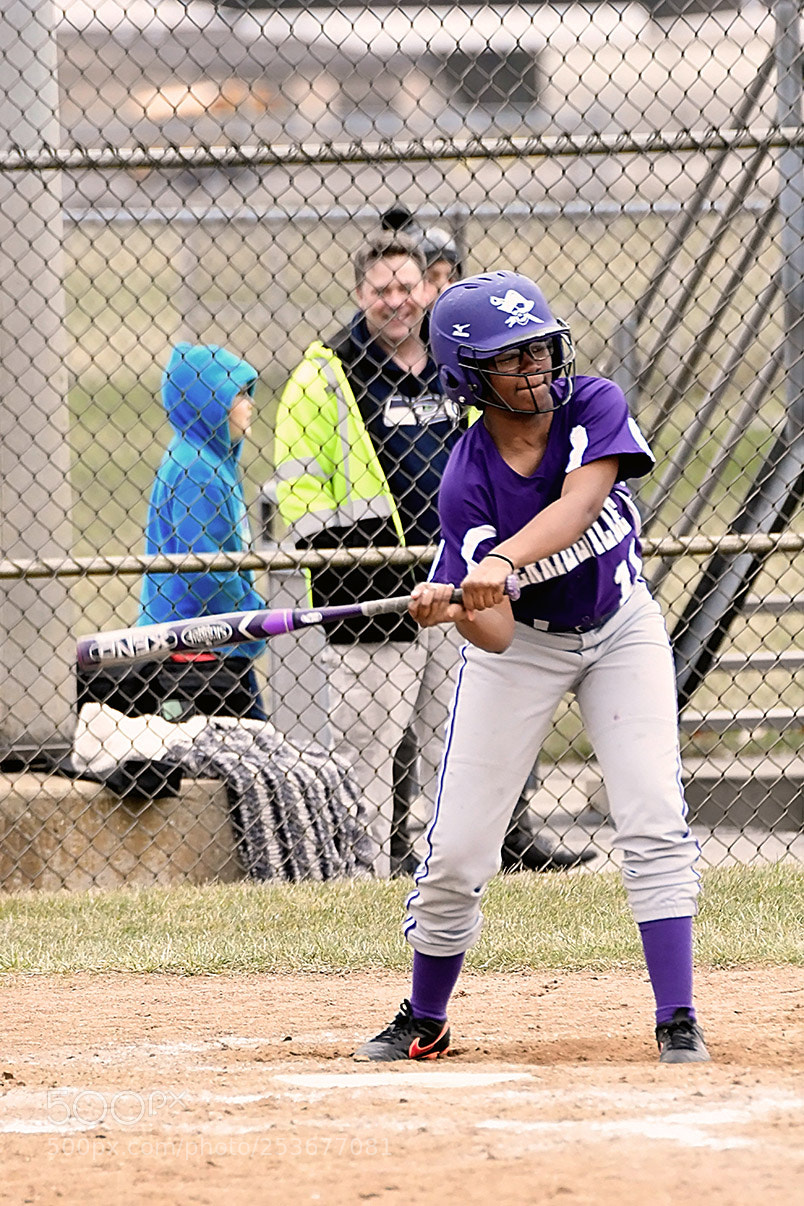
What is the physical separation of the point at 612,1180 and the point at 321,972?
93.3 inches

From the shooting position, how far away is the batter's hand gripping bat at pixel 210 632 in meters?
3.96

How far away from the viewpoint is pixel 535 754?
3418mm

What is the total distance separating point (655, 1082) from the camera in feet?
9.25

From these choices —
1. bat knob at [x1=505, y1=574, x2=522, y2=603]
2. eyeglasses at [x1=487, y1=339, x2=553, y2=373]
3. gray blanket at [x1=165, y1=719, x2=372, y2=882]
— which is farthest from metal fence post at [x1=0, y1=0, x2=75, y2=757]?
bat knob at [x1=505, y1=574, x2=522, y2=603]

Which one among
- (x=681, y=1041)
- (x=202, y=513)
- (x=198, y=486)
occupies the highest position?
(x=198, y=486)

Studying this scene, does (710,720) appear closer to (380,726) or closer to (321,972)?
(380,726)

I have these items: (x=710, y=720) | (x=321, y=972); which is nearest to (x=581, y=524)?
(x=321, y=972)

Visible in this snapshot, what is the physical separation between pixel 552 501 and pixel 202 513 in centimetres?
317

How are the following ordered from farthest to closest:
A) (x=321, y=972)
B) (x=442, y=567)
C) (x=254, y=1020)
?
(x=321, y=972), (x=254, y=1020), (x=442, y=567)

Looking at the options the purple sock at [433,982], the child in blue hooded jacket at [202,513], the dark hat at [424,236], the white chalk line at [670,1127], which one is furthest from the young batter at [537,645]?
the child in blue hooded jacket at [202,513]

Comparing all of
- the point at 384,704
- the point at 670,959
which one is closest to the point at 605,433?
the point at 670,959

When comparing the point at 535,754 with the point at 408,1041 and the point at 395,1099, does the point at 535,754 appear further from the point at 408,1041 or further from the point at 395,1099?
the point at 395,1099

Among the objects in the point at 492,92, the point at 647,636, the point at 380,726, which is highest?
the point at 492,92

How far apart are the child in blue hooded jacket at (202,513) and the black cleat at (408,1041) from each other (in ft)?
9.27
